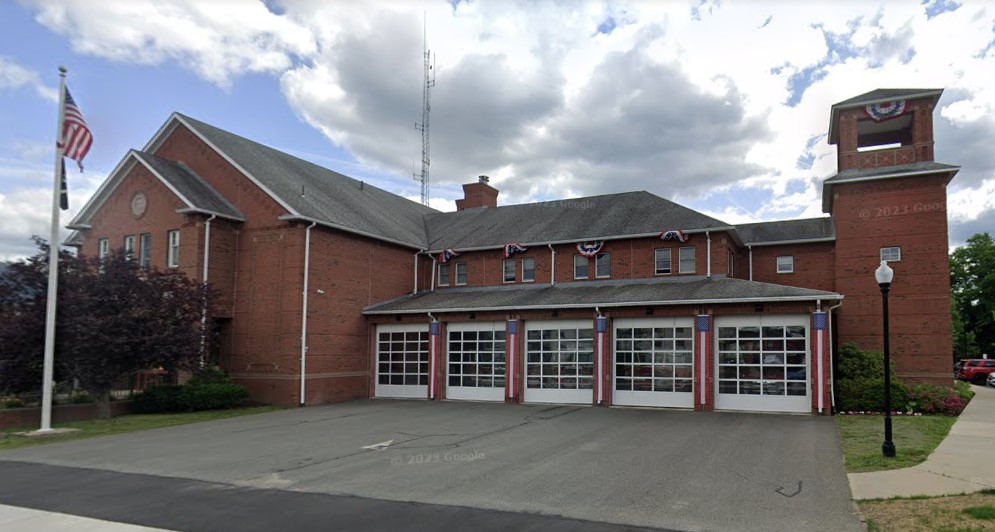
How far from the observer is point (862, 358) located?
67.8ft

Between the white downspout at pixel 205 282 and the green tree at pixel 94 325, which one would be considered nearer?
the green tree at pixel 94 325

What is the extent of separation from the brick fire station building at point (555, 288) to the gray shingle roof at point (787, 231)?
292mm

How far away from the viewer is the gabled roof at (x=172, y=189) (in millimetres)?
24109

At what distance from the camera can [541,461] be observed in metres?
12.5

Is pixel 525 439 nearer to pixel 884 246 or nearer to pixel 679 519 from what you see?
pixel 679 519

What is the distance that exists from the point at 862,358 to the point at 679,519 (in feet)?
50.6

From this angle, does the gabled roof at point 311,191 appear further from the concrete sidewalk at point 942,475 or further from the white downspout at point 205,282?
the concrete sidewalk at point 942,475

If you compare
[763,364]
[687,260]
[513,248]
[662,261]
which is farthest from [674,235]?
[513,248]

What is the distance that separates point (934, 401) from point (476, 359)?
14825 millimetres

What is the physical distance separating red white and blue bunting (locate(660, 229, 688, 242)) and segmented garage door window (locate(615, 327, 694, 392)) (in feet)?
14.8

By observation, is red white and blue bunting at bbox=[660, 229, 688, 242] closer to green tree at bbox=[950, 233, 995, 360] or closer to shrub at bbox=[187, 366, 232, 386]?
shrub at bbox=[187, 366, 232, 386]

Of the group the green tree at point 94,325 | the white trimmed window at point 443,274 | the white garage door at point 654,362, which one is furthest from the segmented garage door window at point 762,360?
the green tree at point 94,325

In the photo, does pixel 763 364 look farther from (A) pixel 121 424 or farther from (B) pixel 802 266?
(A) pixel 121 424

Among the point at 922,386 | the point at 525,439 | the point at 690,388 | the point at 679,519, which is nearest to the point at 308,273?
the point at 525,439
